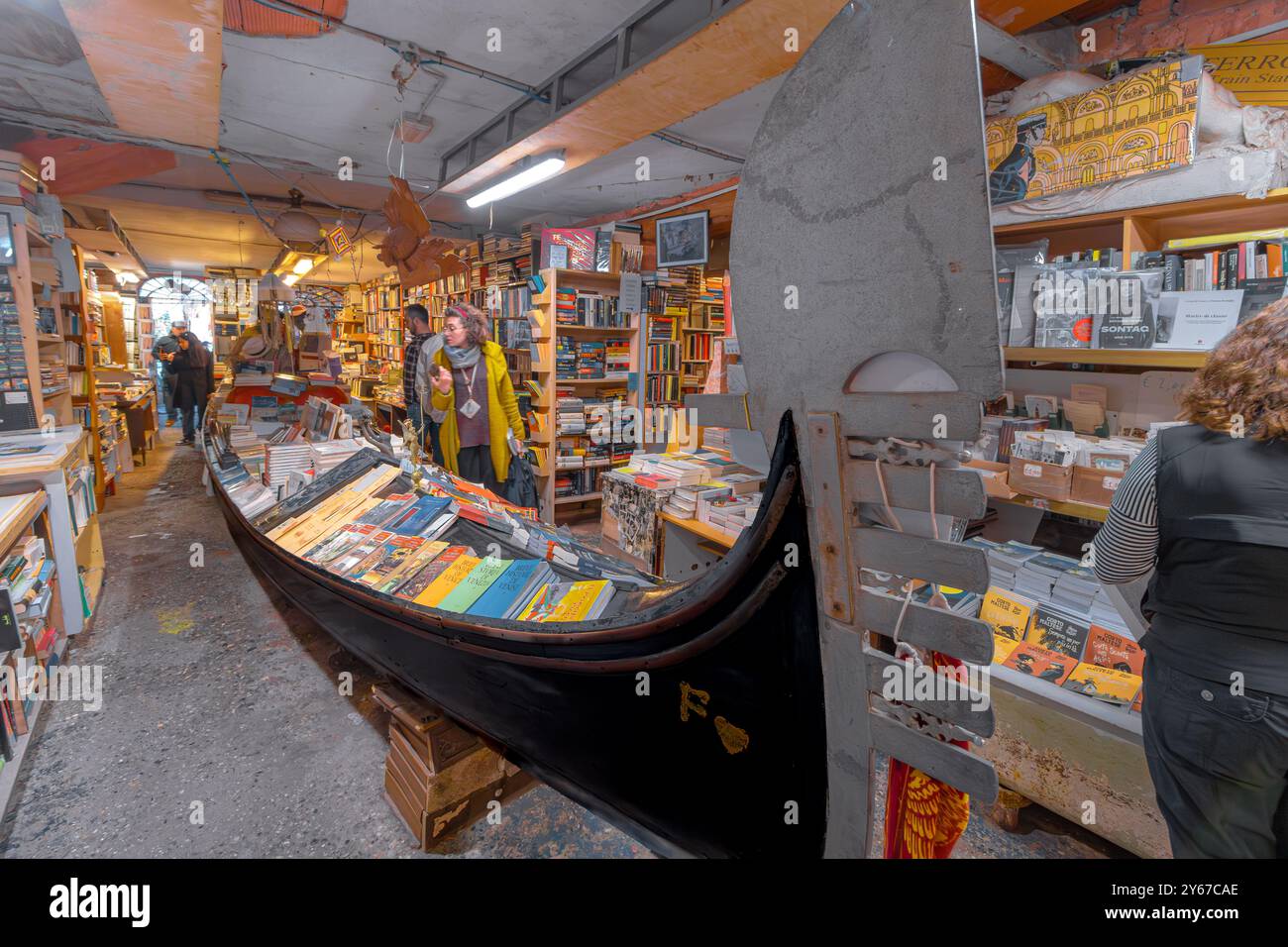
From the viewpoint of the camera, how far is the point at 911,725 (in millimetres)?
872

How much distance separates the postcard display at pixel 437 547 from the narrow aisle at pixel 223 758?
28.7 inches

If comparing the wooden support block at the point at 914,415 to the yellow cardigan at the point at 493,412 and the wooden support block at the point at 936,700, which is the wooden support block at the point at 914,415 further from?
the yellow cardigan at the point at 493,412

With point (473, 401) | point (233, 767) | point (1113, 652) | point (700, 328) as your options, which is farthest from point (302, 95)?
point (1113, 652)

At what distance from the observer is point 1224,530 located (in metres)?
1.22

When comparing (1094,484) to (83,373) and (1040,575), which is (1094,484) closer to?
(1040,575)

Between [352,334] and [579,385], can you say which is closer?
[579,385]

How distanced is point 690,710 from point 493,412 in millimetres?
3449

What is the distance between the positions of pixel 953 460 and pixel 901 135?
0.42 metres

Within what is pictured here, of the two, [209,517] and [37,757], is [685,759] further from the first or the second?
[209,517]

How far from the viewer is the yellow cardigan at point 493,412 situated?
4195 mm

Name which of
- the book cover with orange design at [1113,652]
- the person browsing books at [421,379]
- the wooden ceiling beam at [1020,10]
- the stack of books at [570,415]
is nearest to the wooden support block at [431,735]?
the book cover with orange design at [1113,652]

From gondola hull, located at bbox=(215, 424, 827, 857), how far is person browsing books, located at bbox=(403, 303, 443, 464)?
278cm

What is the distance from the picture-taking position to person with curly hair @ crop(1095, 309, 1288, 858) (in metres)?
1.19
